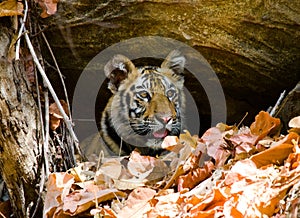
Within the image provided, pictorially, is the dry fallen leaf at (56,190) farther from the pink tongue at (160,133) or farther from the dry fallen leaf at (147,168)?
the pink tongue at (160,133)

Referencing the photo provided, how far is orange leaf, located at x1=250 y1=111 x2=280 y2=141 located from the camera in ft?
9.56

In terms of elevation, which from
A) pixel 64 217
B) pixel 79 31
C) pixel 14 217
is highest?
pixel 79 31

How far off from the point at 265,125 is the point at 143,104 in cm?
116

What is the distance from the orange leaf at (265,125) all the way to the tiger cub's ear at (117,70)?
127 cm

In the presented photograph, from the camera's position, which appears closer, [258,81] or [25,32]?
[25,32]

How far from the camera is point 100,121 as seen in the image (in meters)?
4.27

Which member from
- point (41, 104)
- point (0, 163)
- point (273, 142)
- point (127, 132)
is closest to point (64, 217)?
point (0, 163)

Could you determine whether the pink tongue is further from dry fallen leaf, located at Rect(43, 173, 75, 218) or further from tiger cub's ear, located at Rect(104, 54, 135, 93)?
dry fallen leaf, located at Rect(43, 173, 75, 218)

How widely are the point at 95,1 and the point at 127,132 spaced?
97 cm

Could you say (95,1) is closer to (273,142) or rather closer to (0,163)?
(0,163)

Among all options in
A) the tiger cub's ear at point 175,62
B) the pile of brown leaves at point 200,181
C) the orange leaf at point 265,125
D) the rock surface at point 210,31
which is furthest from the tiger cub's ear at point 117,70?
the orange leaf at point 265,125

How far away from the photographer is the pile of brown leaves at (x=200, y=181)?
7.80ft

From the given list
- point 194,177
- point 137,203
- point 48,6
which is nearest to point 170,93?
point 48,6

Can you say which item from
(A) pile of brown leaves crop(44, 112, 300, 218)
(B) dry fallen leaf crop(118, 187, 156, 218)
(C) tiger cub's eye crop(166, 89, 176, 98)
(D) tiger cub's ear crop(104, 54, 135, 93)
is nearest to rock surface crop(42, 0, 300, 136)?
(D) tiger cub's ear crop(104, 54, 135, 93)
